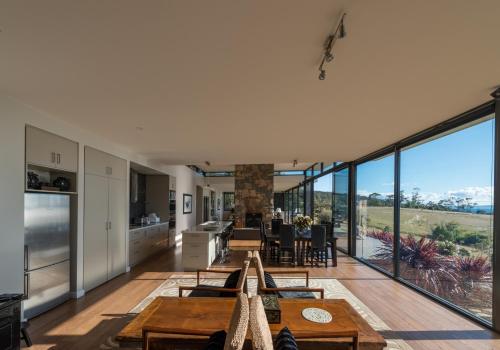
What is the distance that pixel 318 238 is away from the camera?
6230mm

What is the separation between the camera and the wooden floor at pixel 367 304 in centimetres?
296

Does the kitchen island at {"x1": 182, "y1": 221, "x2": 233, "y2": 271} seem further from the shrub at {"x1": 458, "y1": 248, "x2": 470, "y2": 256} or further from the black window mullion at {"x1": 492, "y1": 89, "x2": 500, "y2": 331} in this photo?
the black window mullion at {"x1": 492, "y1": 89, "x2": 500, "y2": 331}

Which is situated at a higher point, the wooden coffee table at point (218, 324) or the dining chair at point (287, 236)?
the wooden coffee table at point (218, 324)

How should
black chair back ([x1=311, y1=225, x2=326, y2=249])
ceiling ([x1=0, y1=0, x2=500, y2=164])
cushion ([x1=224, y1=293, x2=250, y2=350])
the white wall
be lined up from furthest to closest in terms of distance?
black chair back ([x1=311, y1=225, x2=326, y2=249])
the white wall
ceiling ([x1=0, y1=0, x2=500, y2=164])
cushion ([x1=224, y1=293, x2=250, y2=350])

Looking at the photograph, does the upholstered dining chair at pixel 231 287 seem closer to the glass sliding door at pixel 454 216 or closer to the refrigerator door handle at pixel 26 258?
the refrigerator door handle at pixel 26 258

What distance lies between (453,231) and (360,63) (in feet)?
9.52

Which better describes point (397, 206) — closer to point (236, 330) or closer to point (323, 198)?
point (323, 198)

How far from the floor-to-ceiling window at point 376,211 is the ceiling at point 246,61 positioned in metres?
2.00

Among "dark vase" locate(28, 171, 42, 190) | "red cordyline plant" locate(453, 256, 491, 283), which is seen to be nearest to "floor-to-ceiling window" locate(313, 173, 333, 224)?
"red cordyline plant" locate(453, 256, 491, 283)

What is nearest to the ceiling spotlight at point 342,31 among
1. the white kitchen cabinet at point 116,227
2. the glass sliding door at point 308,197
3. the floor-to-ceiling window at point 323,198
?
the white kitchen cabinet at point 116,227

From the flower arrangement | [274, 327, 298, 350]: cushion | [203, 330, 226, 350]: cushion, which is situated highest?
[274, 327, 298, 350]: cushion

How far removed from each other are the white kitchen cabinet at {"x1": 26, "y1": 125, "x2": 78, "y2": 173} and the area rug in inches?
85.4

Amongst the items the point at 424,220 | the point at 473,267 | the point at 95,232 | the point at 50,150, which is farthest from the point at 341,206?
the point at 50,150

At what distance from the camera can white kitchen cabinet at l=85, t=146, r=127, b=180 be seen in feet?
14.7
